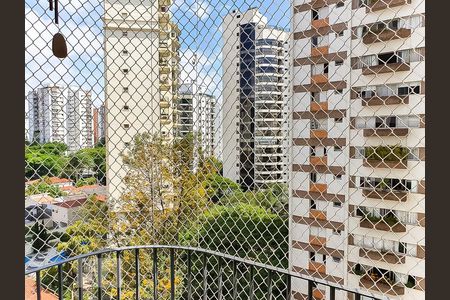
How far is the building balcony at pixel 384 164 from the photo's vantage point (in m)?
1.26

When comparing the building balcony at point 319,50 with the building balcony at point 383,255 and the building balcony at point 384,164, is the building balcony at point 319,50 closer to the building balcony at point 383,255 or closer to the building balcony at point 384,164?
the building balcony at point 384,164

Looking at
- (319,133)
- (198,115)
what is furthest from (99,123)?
(319,133)

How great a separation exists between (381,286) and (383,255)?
0.12m

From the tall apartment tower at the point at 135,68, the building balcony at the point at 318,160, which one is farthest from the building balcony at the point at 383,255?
the tall apartment tower at the point at 135,68

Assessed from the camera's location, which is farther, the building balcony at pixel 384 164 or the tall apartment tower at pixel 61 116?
the tall apartment tower at pixel 61 116

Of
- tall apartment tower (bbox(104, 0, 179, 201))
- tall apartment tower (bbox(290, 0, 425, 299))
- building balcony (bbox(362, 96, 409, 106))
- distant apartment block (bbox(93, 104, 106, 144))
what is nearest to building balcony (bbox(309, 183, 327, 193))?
tall apartment tower (bbox(290, 0, 425, 299))

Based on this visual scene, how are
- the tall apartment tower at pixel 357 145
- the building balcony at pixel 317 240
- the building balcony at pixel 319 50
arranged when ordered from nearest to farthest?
1. the tall apartment tower at pixel 357 145
2. the building balcony at pixel 319 50
3. the building balcony at pixel 317 240

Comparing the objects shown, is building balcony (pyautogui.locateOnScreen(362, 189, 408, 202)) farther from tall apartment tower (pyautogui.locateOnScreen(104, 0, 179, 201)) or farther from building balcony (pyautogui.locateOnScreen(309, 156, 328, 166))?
tall apartment tower (pyautogui.locateOnScreen(104, 0, 179, 201))

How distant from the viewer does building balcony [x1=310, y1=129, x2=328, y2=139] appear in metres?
1.43

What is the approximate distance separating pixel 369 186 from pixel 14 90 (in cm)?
127

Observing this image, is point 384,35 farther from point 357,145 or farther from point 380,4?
point 357,145

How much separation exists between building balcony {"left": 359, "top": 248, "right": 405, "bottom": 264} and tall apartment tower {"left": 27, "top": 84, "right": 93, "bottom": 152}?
52.9 inches

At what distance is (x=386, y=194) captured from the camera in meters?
1.30

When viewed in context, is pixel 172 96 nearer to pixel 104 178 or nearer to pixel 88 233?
pixel 104 178
